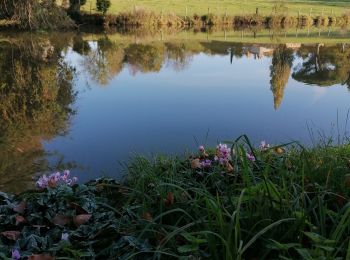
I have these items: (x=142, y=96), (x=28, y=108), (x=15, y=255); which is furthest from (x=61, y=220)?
(x=142, y=96)

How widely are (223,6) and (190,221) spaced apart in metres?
48.4

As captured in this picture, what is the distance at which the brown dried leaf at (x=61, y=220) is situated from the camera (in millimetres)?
2734

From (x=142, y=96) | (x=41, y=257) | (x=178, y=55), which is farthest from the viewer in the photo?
(x=178, y=55)

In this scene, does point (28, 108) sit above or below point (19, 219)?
below

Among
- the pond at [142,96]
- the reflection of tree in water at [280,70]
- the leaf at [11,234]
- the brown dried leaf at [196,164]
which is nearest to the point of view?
the leaf at [11,234]

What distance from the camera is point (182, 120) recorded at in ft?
41.6

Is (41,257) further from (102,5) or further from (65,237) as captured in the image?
(102,5)

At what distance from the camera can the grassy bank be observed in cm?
→ 220

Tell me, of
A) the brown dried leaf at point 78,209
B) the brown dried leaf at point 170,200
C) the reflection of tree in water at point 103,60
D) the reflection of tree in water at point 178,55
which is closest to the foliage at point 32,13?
the reflection of tree in water at point 103,60

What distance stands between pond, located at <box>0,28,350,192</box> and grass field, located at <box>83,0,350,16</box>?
1263 centimetres

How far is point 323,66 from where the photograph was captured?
23.9 metres

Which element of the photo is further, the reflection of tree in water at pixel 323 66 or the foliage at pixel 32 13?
the foliage at pixel 32 13

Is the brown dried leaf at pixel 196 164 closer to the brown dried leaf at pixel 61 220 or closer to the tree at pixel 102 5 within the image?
the brown dried leaf at pixel 61 220

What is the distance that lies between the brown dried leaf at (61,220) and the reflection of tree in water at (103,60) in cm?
1561
